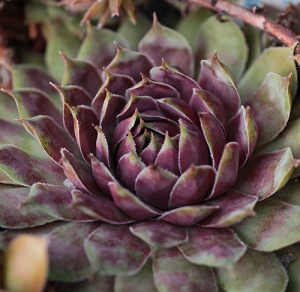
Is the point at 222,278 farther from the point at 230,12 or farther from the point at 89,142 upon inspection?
the point at 230,12

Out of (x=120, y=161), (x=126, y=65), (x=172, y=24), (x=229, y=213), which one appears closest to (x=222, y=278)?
(x=229, y=213)

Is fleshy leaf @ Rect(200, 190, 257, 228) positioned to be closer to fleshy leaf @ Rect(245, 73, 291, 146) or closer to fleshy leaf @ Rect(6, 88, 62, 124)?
fleshy leaf @ Rect(245, 73, 291, 146)

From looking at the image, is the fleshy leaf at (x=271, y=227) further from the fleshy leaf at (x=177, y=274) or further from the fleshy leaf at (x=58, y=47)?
the fleshy leaf at (x=58, y=47)

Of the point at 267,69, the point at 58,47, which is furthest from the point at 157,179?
the point at 58,47

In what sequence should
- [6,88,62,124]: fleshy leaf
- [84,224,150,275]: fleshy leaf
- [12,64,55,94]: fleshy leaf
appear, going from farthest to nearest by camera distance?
[12,64,55,94]: fleshy leaf
[6,88,62,124]: fleshy leaf
[84,224,150,275]: fleshy leaf

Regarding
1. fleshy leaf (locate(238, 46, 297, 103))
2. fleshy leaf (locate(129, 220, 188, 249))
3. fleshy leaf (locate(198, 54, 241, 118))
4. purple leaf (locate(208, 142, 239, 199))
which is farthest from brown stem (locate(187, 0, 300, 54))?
fleshy leaf (locate(129, 220, 188, 249))
